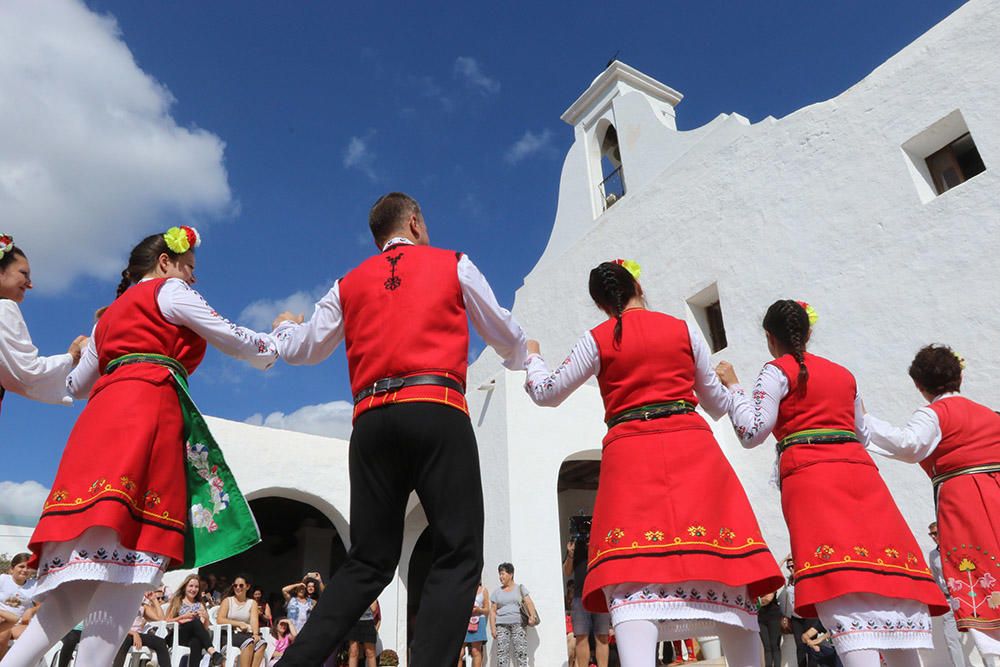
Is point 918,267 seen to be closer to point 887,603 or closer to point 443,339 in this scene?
point 887,603

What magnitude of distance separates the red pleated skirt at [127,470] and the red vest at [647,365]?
1.59 metres

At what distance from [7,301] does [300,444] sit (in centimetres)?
854

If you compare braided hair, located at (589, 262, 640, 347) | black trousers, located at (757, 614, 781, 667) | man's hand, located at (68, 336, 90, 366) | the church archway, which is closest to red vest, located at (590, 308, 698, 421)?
braided hair, located at (589, 262, 640, 347)

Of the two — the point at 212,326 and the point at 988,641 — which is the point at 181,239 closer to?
the point at 212,326

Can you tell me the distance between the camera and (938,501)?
3.59 meters

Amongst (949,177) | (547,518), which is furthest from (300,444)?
(949,177)

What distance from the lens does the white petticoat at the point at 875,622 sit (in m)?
2.61

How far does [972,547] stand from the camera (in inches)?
131

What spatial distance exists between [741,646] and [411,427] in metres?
1.35

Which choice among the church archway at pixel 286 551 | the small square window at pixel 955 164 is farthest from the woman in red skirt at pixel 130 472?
the church archway at pixel 286 551

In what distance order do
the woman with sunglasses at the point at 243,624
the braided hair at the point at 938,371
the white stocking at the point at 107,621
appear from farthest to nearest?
the woman with sunglasses at the point at 243,624 → the braided hair at the point at 938,371 → the white stocking at the point at 107,621

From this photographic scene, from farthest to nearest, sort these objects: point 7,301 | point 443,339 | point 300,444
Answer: point 300,444
point 7,301
point 443,339

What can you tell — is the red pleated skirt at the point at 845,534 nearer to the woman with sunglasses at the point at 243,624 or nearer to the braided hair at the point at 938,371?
the braided hair at the point at 938,371

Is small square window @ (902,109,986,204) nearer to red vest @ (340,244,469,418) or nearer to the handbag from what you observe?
the handbag
